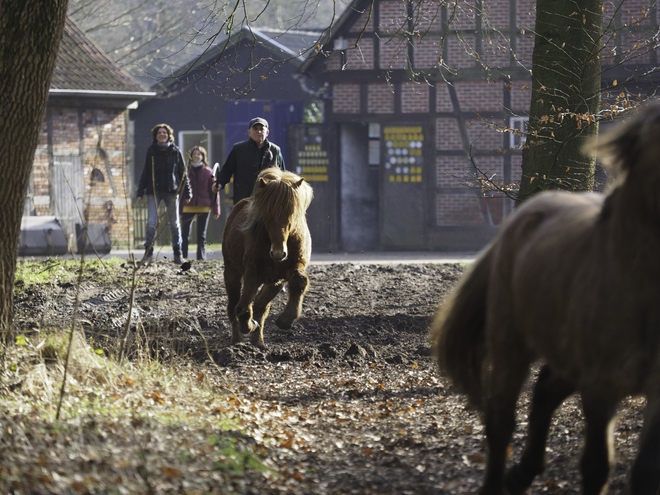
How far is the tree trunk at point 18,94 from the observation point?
4.97m

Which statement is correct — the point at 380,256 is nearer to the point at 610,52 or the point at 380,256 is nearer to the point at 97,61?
the point at 97,61

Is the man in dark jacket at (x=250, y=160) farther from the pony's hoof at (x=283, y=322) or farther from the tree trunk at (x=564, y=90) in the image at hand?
the tree trunk at (x=564, y=90)

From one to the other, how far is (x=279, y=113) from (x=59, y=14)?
18803 millimetres

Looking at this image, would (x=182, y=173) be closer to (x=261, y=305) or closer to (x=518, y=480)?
(x=261, y=305)

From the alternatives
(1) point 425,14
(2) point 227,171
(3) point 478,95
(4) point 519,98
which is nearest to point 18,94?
(2) point 227,171

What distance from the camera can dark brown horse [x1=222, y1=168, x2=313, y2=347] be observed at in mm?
6922

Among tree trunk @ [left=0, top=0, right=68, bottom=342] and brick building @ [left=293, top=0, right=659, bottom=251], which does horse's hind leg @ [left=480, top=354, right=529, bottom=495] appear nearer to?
tree trunk @ [left=0, top=0, right=68, bottom=342]

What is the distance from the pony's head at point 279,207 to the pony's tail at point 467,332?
3.00m

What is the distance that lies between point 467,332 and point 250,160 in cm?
625

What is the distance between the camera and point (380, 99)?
64.0ft

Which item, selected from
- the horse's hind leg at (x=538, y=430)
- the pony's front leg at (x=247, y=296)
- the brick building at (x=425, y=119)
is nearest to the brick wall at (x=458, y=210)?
the brick building at (x=425, y=119)

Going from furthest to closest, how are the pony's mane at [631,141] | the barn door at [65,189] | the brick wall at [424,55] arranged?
the barn door at [65,189] < the brick wall at [424,55] < the pony's mane at [631,141]

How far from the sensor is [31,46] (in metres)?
5.03

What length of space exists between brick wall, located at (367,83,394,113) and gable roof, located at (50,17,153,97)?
574 centimetres
